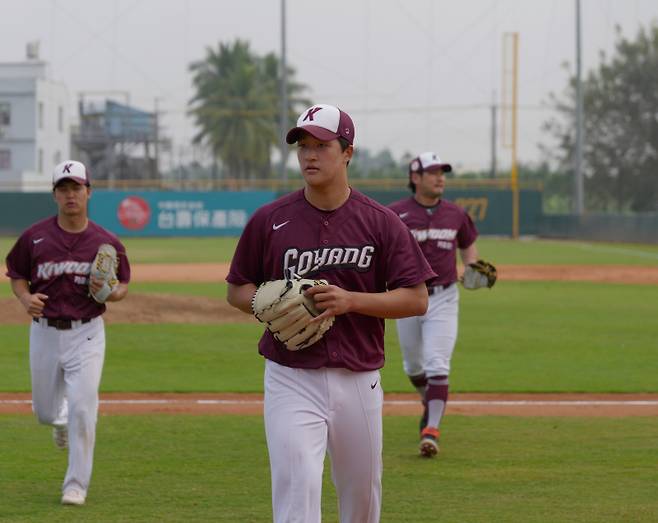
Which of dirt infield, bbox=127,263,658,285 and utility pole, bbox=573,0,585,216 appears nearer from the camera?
dirt infield, bbox=127,263,658,285

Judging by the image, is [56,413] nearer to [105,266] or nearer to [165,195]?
[105,266]

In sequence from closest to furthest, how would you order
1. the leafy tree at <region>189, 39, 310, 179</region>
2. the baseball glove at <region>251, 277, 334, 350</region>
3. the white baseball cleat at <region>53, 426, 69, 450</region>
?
the baseball glove at <region>251, 277, 334, 350</region> → the white baseball cleat at <region>53, 426, 69, 450</region> → the leafy tree at <region>189, 39, 310, 179</region>

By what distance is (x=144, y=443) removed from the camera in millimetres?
9531

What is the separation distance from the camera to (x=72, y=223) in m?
7.71

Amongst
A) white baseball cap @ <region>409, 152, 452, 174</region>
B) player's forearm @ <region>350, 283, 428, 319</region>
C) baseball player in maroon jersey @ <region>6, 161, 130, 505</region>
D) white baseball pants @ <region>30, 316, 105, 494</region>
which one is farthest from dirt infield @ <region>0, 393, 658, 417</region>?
player's forearm @ <region>350, 283, 428, 319</region>

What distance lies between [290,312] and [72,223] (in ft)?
10.9

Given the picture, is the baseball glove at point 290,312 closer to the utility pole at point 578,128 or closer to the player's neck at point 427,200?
the player's neck at point 427,200

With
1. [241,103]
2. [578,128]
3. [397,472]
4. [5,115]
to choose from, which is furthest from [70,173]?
[241,103]

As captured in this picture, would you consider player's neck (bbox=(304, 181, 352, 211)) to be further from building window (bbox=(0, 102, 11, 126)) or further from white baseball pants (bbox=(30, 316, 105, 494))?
building window (bbox=(0, 102, 11, 126))

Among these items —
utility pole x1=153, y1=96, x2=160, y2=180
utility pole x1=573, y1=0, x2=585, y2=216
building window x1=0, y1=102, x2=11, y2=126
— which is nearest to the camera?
utility pole x1=573, y1=0, x2=585, y2=216

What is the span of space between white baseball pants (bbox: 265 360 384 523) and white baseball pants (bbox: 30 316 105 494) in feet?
8.42

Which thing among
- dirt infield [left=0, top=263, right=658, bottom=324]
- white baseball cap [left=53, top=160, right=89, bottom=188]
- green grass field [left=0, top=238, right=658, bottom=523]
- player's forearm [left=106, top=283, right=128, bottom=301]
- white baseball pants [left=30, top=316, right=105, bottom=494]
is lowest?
green grass field [left=0, top=238, right=658, bottom=523]

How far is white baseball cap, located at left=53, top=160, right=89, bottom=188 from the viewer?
7484mm

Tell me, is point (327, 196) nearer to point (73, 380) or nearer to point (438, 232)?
point (73, 380)
